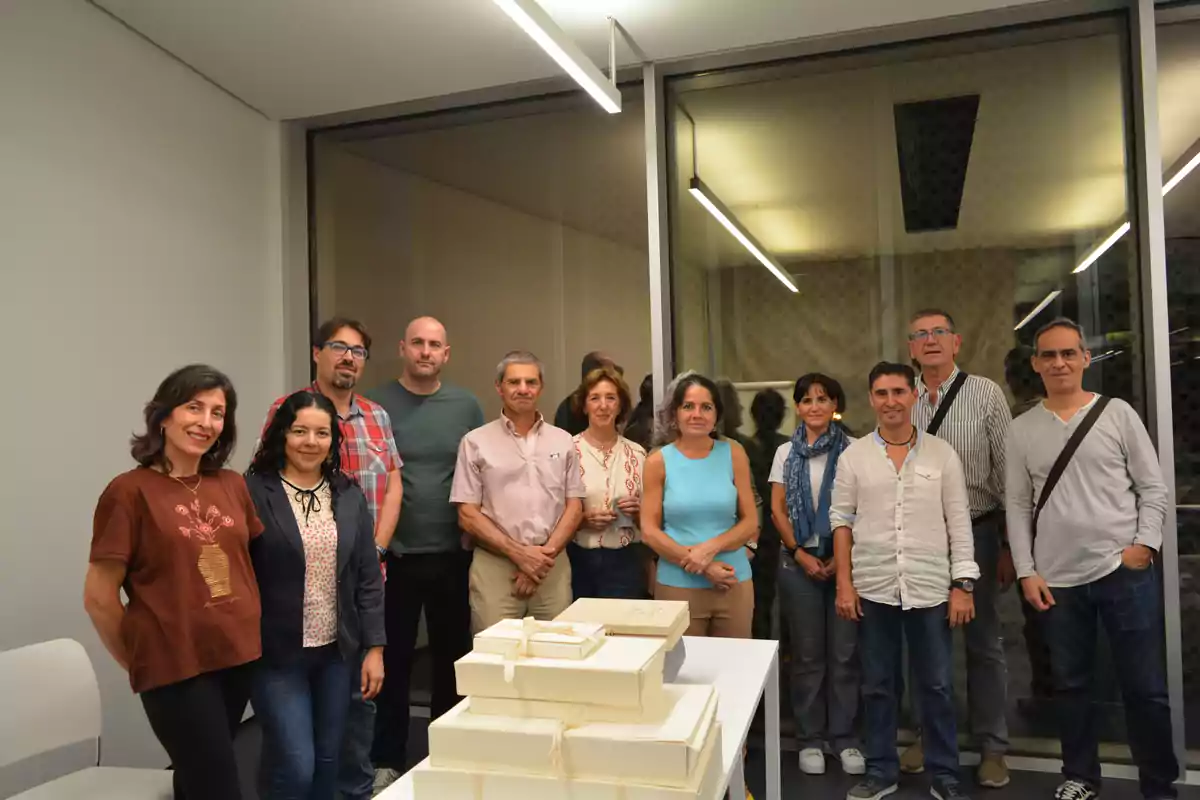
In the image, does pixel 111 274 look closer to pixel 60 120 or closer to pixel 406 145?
pixel 60 120

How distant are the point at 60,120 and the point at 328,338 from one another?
4.21 feet

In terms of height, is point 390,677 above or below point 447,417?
below

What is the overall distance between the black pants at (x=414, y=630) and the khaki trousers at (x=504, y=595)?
183mm

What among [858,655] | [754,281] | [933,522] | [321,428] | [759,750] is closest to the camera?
[321,428]

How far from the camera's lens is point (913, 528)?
2.87 metres

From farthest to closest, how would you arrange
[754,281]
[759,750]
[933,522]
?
[754,281], [759,750], [933,522]

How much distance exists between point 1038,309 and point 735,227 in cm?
136

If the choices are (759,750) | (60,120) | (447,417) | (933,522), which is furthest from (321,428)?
(759,750)

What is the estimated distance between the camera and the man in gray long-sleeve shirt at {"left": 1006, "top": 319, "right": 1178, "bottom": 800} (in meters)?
2.80

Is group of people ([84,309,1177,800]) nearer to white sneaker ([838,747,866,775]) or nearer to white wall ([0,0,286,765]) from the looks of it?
white sneaker ([838,747,866,775])

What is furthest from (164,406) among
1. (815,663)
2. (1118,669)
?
(1118,669)

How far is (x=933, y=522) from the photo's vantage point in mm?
2871

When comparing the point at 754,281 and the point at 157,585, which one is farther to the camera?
the point at 754,281

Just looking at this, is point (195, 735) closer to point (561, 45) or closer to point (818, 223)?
point (561, 45)
